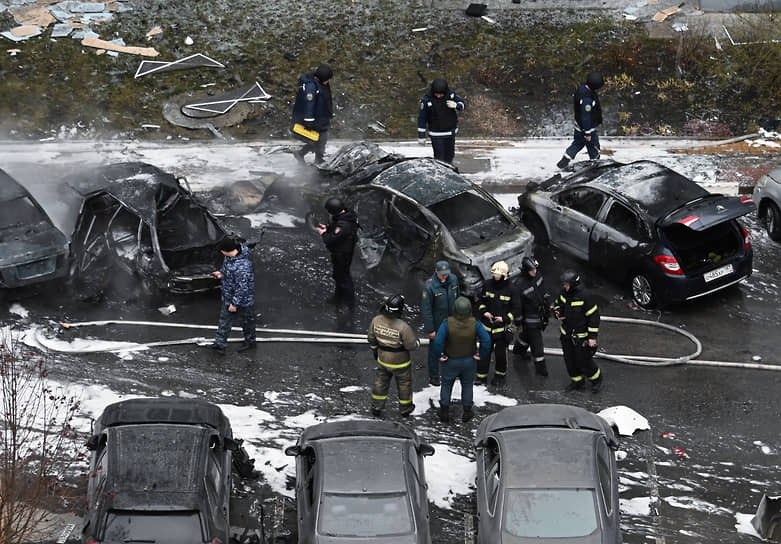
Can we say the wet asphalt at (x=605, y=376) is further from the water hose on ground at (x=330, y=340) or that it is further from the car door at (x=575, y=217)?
the car door at (x=575, y=217)

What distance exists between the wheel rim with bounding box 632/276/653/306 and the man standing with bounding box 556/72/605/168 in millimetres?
4044

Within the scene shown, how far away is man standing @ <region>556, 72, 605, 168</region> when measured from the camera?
53.3 ft

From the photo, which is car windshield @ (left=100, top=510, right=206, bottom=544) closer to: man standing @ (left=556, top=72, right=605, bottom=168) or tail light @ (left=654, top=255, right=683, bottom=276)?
tail light @ (left=654, top=255, right=683, bottom=276)

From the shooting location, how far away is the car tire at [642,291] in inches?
515

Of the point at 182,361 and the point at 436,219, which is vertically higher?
the point at 436,219

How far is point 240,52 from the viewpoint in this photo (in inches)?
838

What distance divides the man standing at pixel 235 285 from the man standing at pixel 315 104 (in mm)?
4952

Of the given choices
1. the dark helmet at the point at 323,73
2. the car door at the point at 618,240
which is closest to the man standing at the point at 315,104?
the dark helmet at the point at 323,73

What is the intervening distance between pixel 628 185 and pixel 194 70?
35.7 ft

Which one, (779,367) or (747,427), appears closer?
Answer: (747,427)

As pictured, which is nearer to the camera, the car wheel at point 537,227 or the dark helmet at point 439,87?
the car wheel at point 537,227

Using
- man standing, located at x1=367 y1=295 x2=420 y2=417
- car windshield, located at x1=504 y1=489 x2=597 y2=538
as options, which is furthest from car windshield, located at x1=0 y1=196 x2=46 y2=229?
car windshield, located at x1=504 y1=489 x2=597 y2=538

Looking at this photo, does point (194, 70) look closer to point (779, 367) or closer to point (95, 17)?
point (95, 17)

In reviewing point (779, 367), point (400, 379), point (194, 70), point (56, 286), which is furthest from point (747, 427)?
point (194, 70)
